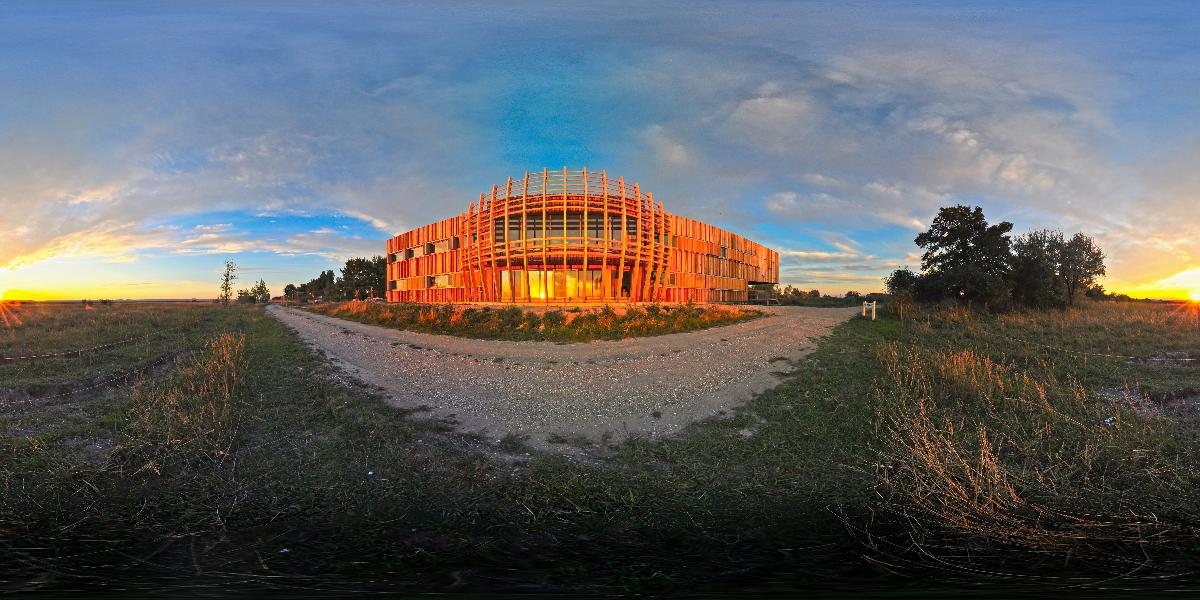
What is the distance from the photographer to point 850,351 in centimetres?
1633

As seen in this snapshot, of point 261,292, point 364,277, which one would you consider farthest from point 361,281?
point 261,292

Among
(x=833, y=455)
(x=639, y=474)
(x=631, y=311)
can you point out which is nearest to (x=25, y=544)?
(x=639, y=474)

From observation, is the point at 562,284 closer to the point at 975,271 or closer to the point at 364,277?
the point at 975,271

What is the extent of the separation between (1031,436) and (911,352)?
8.10 m

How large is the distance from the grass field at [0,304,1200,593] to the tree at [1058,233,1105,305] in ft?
150

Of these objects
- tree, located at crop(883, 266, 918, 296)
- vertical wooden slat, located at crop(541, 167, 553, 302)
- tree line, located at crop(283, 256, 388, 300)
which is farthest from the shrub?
tree line, located at crop(283, 256, 388, 300)

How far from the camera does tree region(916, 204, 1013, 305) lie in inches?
1184

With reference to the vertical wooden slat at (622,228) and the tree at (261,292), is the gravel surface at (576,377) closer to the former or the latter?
the vertical wooden slat at (622,228)

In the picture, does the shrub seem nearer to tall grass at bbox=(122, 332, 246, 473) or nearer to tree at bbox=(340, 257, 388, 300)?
tall grass at bbox=(122, 332, 246, 473)

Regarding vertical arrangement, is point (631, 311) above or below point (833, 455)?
above

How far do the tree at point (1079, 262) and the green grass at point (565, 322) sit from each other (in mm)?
33745

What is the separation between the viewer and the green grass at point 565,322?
2317 centimetres

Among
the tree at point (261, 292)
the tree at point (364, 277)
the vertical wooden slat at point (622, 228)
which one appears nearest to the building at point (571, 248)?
the vertical wooden slat at point (622, 228)

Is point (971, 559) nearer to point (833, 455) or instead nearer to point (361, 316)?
point (833, 455)
